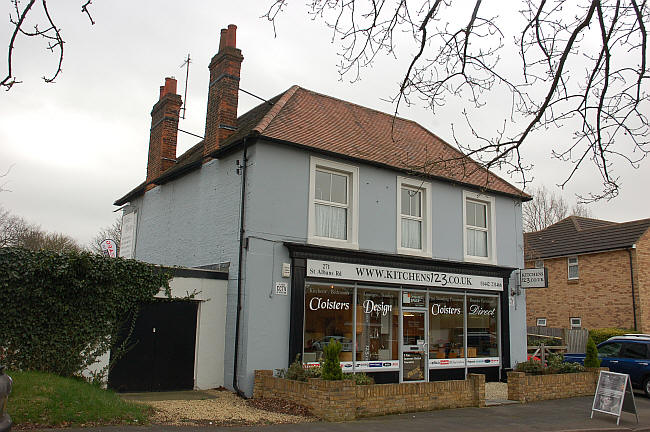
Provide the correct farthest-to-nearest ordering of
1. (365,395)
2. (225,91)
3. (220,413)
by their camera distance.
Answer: (225,91) < (365,395) < (220,413)

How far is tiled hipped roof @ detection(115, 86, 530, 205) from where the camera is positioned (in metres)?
14.6

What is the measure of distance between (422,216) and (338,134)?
3.43 meters

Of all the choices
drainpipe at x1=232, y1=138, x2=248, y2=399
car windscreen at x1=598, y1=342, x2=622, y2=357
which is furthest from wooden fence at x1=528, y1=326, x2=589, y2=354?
drainpipe at x1=232, y1=138, x2=248, y2=399

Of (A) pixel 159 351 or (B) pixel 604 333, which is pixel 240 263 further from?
(B) pixel 604 333

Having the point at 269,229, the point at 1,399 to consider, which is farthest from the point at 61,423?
the point at 269,229

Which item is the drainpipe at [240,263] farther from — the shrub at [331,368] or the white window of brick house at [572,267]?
the white window of brick house at [572,267]

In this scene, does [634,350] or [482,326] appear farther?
[482,326]

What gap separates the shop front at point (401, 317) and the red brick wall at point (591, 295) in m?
10.6

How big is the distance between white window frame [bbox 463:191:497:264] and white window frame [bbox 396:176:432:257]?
1.57 metres

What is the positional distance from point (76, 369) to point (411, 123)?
14135 mm

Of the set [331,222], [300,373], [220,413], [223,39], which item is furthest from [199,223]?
[220,413]

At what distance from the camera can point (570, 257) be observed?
28406 mm

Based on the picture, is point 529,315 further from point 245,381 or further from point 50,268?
point 50,268

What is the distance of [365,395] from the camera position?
36.7 ft
